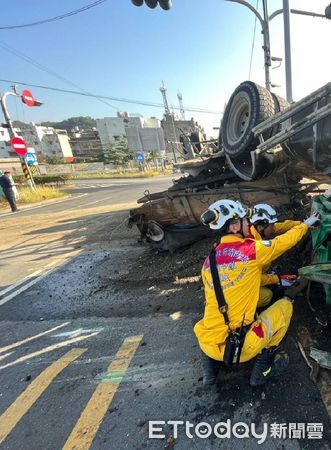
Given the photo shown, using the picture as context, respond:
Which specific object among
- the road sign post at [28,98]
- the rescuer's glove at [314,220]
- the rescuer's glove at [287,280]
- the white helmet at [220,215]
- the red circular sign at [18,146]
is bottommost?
the rescuer's glove at [287,280]

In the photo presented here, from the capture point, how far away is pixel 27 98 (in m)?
16.0

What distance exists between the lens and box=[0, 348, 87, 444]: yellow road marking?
244 centimetres

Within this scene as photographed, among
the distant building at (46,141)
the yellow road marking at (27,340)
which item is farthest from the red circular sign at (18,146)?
the distant building at (46,141)

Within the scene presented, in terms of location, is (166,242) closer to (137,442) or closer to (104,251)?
(104,251)

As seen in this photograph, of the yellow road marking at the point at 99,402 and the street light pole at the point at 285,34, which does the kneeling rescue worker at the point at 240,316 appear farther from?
the street light pole at the point at 285,34

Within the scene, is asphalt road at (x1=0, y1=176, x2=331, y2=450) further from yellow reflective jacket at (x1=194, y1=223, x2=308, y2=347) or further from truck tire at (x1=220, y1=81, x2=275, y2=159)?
truck tire at (x1=220, y1=81, x2=275, y2=159)

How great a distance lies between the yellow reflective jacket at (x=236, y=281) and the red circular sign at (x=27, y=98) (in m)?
16.9

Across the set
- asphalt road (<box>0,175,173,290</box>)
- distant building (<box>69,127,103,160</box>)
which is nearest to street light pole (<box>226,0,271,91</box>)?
asphalt road (<box>0,175,173,290</box>)

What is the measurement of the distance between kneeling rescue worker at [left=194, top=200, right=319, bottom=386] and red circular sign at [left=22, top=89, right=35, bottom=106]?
16870 mm

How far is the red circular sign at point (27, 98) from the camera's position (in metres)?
15.9

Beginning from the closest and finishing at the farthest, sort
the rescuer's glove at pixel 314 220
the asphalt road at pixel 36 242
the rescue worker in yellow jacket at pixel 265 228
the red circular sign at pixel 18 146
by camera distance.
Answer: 1. the rescuer's glove at pixel 314 220
2. the rescue worker in yellow jacket at pixel 265 228
3. the asphalt road at pixel 36 242
4. the red circular sign at pixel 18 146

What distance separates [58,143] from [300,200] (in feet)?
302

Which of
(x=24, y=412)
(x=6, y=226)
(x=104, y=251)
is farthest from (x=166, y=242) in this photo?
(x=6, y=226)

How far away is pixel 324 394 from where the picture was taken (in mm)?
2158
